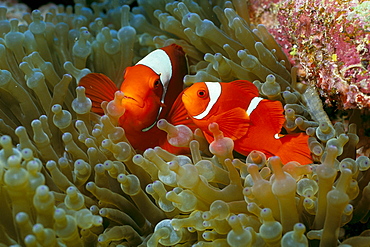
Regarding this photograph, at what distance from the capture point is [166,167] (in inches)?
37.0

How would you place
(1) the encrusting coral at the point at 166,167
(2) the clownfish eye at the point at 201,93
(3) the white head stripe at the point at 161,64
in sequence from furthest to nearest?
(3) the white head stripe at the point at 161,64
(2) the clownfish eye at the point at 201,93
(1) the encrusting coral at the point at 166,167

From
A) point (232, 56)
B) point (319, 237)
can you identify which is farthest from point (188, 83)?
point (319, 237)

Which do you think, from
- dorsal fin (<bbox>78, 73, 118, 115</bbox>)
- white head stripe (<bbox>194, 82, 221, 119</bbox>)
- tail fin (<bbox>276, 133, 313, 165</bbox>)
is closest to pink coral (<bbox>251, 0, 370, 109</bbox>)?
tail fin (<bbox>276, 133, 313, 165</bbox>)

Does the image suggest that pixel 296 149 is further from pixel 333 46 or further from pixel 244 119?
pixel 333 46

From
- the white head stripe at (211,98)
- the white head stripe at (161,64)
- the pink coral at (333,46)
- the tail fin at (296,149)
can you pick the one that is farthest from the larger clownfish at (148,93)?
the pink coral at (333,46)

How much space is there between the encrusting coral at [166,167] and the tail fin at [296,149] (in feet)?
0.11

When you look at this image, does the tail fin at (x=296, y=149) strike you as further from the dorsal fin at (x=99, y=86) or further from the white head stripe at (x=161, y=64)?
the dorsal fin at (x=99, y=86)

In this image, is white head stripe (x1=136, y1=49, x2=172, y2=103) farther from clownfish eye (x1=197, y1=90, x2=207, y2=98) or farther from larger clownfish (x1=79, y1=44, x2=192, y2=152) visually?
clownfish eye (x1=197, y1=90, x2=207, y2=98)

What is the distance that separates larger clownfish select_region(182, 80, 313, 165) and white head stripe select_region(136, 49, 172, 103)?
199mm

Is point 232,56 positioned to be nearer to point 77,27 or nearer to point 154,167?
point 154,167

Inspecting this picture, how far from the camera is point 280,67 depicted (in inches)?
54.0

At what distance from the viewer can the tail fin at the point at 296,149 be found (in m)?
1.12

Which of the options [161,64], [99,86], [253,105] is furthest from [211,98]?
[99,86]

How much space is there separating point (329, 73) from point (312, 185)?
1.54 feet
